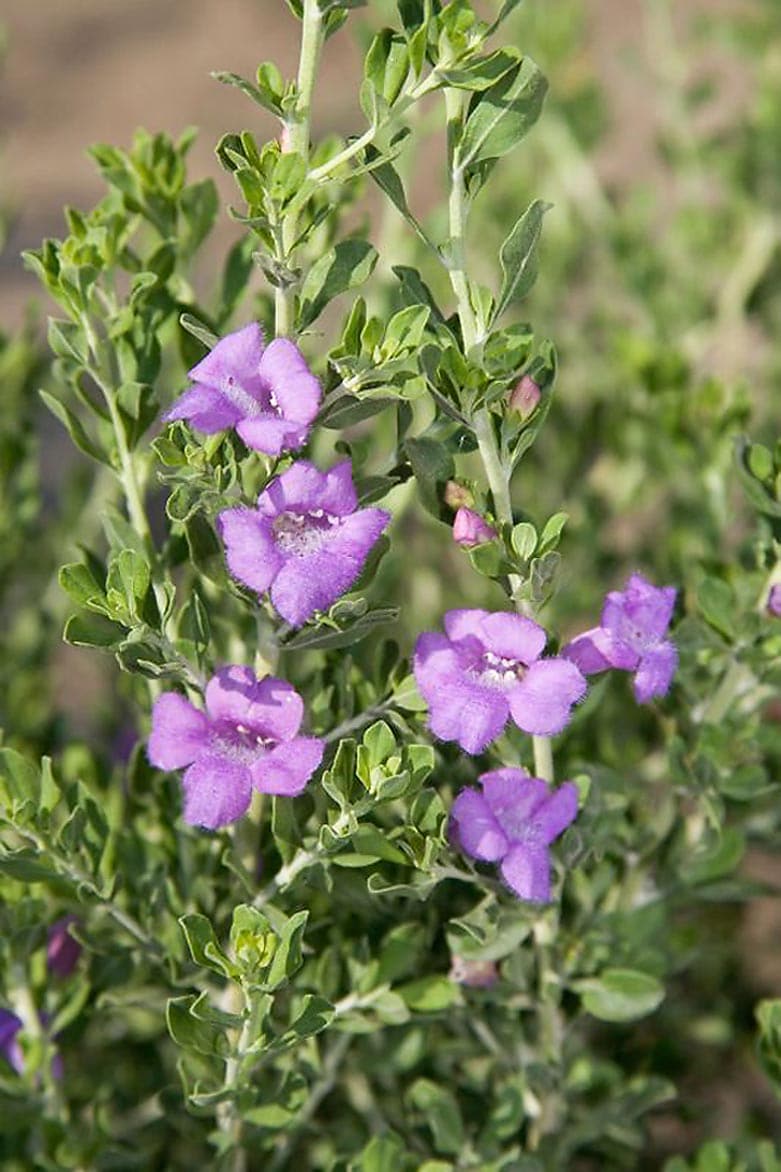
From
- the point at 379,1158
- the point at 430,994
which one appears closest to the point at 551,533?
the point at 430,994

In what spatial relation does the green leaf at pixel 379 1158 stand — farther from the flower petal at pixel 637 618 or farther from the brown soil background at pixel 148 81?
the brown soil background at pixel 148 81

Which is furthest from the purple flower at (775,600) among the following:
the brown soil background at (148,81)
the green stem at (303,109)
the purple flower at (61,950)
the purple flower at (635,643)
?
the brown soil background at (148,81)

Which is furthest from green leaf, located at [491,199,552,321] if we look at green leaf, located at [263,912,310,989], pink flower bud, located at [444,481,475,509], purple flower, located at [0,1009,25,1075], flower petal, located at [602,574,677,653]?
purple flower, located at [0,1009,25,1075]

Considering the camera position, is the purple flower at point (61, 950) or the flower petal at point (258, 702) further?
the purple flower at point (61, 950)

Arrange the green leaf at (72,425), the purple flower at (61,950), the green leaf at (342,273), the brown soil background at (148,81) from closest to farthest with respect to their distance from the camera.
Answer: the green leaf at (342,273), the green leaf at (72,425), the purple flower at (61,950), the brown soil background at (148,81)

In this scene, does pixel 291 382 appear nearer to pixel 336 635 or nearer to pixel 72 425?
pixel 336 635
